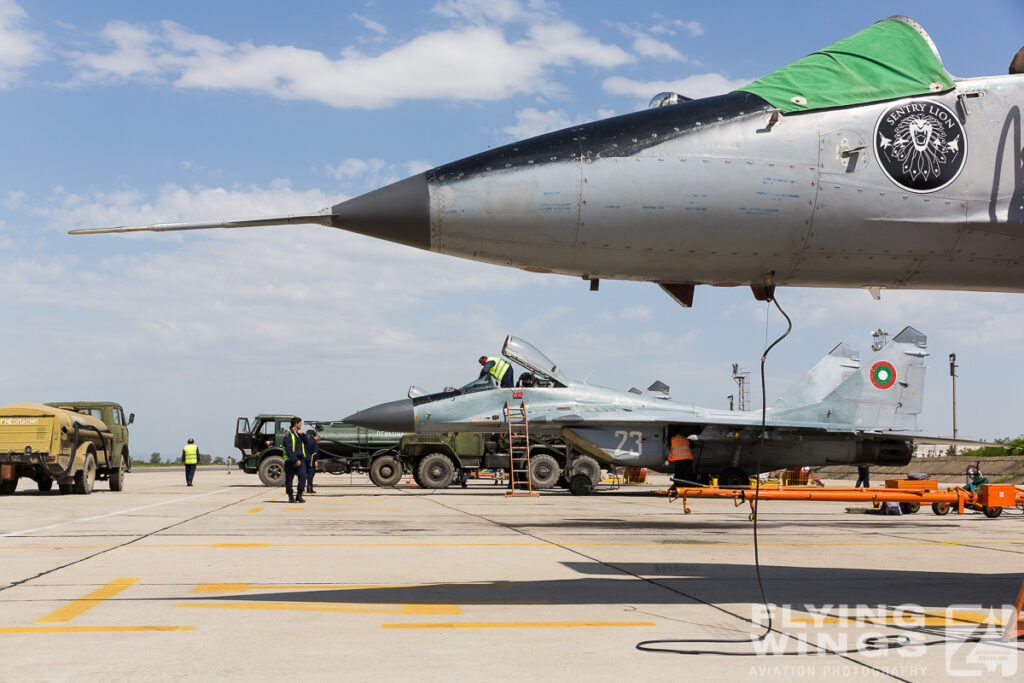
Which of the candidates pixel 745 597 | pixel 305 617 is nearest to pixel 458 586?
pixel 305 617

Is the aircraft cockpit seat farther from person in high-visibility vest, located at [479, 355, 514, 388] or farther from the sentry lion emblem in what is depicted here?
person in high-visibility vest, located at [479, 355, 514, 388]

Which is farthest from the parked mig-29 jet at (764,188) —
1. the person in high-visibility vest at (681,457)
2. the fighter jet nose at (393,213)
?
the person in high-visibility vest at (681,457)

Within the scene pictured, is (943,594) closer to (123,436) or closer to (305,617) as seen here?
(305,617)

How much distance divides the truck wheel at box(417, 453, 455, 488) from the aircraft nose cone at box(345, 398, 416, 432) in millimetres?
2011

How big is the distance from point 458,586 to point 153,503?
39.7 feet

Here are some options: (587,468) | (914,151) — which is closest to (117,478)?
(587,468)

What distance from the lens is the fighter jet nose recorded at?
515 cm

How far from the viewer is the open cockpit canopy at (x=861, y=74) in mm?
5379

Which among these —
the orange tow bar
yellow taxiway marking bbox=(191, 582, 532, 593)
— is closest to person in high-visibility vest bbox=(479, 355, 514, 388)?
the orange tow bar

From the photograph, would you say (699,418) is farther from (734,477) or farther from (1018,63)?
(1018,63)

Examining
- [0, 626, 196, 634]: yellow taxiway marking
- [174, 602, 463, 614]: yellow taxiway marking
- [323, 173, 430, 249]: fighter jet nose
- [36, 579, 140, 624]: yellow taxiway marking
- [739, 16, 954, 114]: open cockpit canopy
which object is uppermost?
[739, 16, 954, 114]: open cockpit canopy

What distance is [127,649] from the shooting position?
4.27 m

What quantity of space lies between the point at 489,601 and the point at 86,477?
15.7m

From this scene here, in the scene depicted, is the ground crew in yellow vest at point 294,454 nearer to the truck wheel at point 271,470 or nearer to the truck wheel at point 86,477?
the truck wheel at point 86,477
